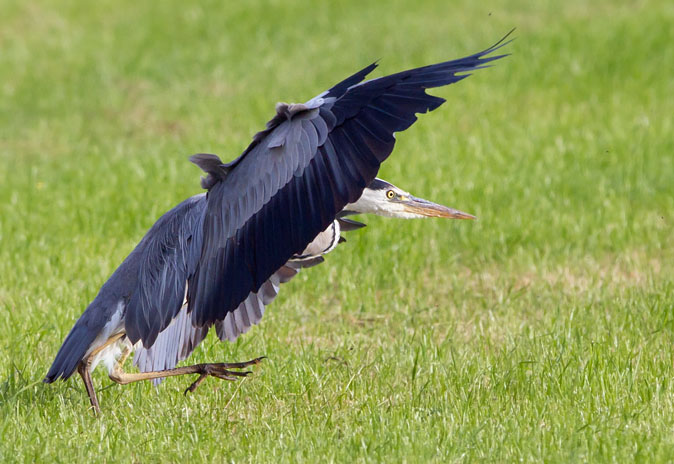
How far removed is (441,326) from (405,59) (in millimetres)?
7006

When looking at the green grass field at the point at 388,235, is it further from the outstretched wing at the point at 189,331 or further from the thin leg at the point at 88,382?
the outstretched wing at the point at 189,331

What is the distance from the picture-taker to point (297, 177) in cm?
426

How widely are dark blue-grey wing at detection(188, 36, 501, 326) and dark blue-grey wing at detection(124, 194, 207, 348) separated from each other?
14 cm

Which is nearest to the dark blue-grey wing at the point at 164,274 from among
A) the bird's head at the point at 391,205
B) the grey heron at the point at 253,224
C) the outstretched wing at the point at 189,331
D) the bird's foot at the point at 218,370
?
the grey heron at the point at 253,224

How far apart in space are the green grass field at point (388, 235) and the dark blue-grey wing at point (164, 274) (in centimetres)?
44

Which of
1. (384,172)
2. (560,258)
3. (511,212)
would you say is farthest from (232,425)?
(384,172)

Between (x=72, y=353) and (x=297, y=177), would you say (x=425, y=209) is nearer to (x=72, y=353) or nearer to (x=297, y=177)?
(x=297, y=177)

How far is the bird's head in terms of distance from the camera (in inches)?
201

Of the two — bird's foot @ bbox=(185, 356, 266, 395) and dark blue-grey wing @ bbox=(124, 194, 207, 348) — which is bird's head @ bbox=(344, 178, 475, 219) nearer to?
dark blue-grey wing @ bbox=(124, 194, 207, 348)

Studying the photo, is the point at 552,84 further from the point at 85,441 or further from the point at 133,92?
the point at 85,441

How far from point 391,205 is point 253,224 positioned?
3.28 feet

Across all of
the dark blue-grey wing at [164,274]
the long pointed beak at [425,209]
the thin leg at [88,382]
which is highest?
the long pointed beak at [425,209]

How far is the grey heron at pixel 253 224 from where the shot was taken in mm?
4133

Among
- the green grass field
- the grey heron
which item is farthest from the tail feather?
the green grass field
